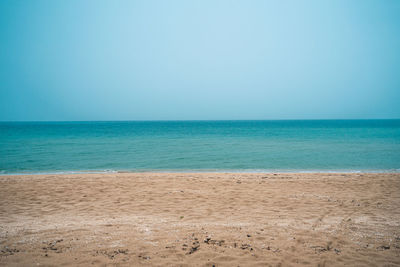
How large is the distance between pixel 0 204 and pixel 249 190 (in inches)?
395

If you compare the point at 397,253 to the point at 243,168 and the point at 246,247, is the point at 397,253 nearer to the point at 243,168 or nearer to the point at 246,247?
the point at 246,247

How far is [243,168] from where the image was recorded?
771 inches

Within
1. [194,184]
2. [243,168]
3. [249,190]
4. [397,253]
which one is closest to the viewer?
[397,253]

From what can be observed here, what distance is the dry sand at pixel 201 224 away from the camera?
206 inches

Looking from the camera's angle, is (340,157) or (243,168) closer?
(243,168)

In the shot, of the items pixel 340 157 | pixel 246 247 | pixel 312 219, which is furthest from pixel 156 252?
pixel 340 157

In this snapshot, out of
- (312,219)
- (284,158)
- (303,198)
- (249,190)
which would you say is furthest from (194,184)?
(284,158)

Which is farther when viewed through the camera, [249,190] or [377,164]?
[377,164]

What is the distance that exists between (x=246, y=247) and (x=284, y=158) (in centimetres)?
1991

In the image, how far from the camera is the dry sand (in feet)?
17.1

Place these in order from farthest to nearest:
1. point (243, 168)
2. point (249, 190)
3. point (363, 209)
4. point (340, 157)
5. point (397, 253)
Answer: point (340, 157) < point (243, 168) < point (249, 190) < point (363, 209) < point (397, 253)

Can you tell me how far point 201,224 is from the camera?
7.03 m

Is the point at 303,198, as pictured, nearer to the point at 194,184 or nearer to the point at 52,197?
the point at 194,184

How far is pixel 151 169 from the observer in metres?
19.6
